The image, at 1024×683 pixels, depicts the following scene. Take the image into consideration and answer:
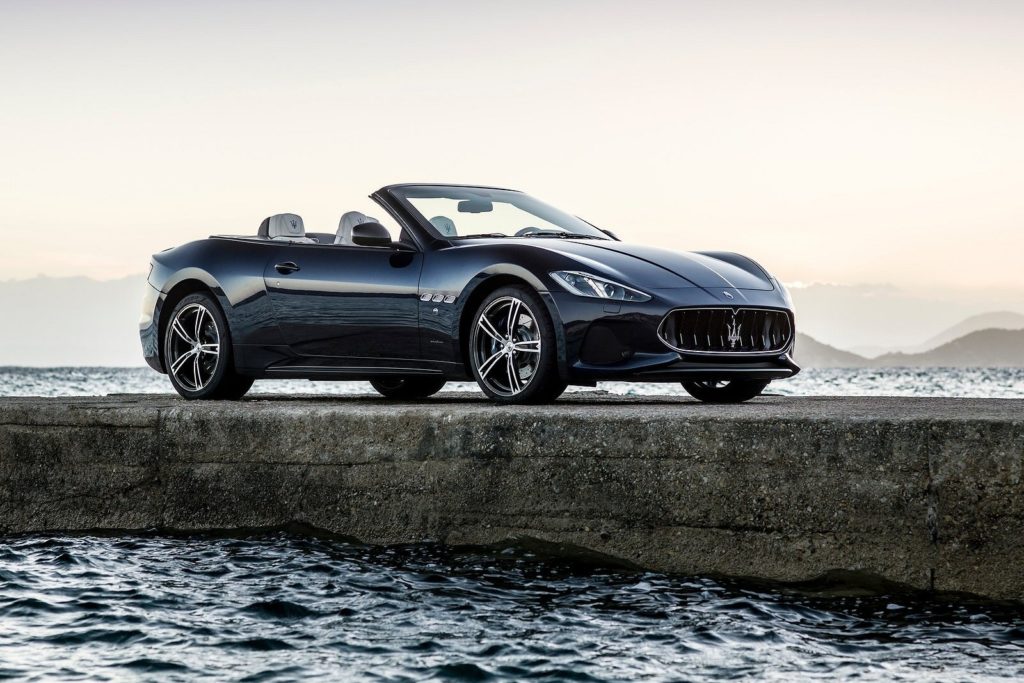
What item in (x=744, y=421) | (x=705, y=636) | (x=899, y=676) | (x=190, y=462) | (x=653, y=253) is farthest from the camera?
(x=653, y=253)

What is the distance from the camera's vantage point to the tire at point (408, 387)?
9.68 m

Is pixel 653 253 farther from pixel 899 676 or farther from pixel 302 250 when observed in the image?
pixel 899 676

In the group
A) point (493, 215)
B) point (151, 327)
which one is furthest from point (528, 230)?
point (151, 327)

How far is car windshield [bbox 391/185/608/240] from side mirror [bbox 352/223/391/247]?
0.35m

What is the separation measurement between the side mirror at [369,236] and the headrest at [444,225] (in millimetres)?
388

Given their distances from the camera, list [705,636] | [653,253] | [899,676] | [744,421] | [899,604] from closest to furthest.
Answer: [899,676] → [705,636] → [899,604] → [744,421] → [653,253]

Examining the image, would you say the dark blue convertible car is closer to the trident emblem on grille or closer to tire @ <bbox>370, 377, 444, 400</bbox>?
the trident emblem on grille

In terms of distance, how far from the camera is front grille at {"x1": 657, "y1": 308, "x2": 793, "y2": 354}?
23.5 feet

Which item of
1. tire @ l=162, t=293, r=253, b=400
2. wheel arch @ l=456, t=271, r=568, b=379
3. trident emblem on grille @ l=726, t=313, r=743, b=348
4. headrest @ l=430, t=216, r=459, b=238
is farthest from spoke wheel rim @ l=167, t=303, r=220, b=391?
trident emblem on grille @ l=726, t=313, r=743, b=348

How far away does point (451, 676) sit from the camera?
4.61 meters

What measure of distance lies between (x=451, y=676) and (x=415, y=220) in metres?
4.01

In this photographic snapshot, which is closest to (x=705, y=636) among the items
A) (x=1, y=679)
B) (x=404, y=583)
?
(x=404, y=583)

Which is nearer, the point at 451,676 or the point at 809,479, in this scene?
the point at 451,676

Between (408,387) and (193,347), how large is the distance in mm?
1746
